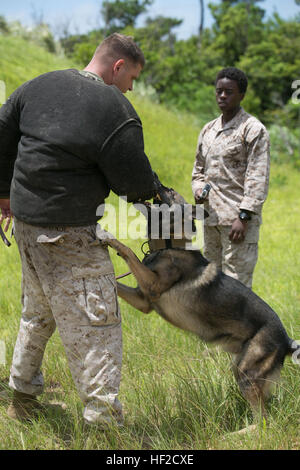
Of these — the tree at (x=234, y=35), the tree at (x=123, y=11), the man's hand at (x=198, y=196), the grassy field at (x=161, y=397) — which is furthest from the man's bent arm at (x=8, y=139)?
the tree at (x=123, y=11)

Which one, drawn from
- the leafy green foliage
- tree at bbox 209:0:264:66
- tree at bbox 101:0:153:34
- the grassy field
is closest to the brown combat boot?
the grassy field

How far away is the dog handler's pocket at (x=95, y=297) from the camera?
251 cm

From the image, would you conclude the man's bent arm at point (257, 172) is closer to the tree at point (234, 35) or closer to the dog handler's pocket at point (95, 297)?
the dog handler's pocket at point (95, 297)

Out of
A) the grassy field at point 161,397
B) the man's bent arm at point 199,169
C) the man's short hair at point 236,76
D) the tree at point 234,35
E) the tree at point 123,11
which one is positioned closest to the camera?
the grassy field at point 161,397

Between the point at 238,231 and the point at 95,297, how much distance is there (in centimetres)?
189

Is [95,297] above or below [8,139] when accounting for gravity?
below

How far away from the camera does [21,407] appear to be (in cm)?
300

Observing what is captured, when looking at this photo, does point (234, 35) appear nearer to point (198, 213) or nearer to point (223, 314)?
point (198, 213)

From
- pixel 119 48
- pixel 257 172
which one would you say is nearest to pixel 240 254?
pixel 257 172

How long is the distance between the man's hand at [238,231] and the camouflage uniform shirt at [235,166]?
0.12m

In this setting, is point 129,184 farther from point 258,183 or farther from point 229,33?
point 229,33

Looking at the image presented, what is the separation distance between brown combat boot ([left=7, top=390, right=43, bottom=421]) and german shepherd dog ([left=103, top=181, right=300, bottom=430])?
0.89 metres

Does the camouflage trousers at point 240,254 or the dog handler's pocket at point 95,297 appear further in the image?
the camouflage trousers at point 240,254

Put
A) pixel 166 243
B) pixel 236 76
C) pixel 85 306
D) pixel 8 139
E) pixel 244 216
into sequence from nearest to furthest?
pixel 85 306, pixel 8 139, pixel 166 243, pixel 244 216, pixel 236 76
